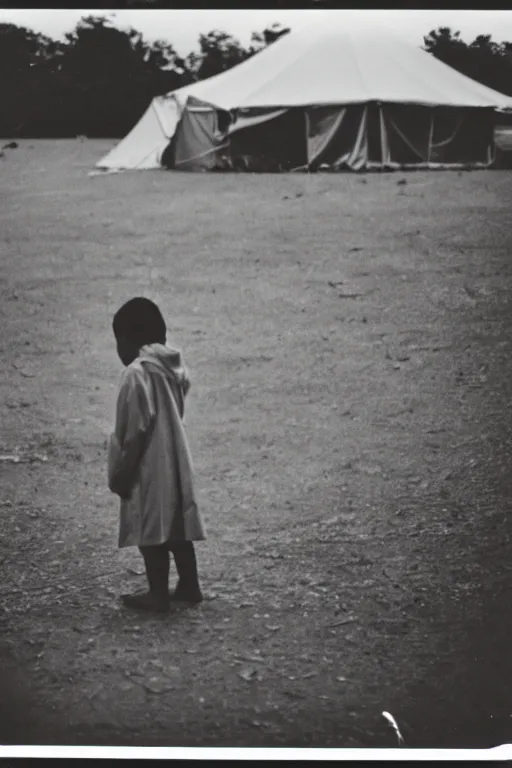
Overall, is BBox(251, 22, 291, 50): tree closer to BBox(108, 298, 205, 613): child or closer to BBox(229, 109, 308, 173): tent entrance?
BBox(229, 109, 308, 173): tent entrance

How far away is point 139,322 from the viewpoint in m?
2.67

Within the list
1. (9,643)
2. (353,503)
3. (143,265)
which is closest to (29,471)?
(9,643)

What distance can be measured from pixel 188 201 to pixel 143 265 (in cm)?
69

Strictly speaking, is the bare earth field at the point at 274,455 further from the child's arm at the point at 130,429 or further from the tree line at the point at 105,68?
the child's arm at the point at 130,429

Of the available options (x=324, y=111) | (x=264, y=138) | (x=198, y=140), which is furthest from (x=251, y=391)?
(x=324, y=111)

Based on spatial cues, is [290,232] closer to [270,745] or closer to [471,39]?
[471,39]

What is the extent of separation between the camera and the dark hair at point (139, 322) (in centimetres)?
265

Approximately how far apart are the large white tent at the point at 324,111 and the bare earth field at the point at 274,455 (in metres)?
0.20

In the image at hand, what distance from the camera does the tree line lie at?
324 centimetres

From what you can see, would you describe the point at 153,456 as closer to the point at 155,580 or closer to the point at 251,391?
the point at 155,580

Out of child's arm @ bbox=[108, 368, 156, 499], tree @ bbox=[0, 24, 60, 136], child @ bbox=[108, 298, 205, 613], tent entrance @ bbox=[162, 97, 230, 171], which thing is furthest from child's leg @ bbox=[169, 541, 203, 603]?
Answer: tent entrance @ bbox=[162, 97, 230, 171]

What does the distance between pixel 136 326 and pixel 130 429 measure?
324mm

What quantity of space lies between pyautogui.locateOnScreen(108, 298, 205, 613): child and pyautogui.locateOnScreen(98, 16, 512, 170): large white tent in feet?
4.44

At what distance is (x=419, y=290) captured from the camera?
4.27 meters
